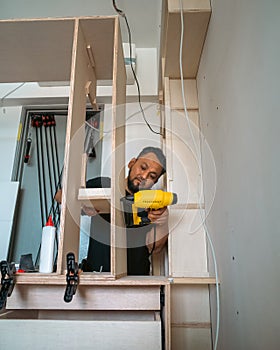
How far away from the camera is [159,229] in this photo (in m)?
1.28

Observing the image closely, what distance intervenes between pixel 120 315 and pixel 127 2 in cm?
189

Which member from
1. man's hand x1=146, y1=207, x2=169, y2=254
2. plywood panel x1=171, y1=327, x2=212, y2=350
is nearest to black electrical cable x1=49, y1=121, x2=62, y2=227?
man's hand x1=146, y1=207, x2=169, y2=254

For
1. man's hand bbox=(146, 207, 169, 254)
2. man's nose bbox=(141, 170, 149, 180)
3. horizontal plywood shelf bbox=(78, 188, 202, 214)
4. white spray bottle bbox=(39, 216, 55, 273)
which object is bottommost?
white spray bottle bbox=(39, 216, 55, 273)

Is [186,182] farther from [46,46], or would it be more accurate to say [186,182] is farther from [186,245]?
[46,46]

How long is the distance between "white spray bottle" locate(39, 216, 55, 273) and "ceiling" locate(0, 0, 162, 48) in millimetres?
1639

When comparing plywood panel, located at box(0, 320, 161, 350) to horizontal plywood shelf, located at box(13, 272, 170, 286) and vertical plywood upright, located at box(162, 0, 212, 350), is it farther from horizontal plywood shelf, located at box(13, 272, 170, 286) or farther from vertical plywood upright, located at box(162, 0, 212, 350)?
vertical plywood upright, located at box(162, 0, 212, 350)

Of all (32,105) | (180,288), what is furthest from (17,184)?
(180,288)

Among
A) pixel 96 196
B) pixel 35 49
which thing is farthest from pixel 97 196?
pixel 35 49

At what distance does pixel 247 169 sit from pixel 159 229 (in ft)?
2.15

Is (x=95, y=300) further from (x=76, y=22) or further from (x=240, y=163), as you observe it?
(x=76, y=22)

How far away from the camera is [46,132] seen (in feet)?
6.79

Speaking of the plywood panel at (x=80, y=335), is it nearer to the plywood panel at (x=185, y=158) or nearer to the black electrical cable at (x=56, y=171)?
the plywood panel at (x=185, y=158)

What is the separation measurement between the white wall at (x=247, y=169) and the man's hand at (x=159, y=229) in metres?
0.23

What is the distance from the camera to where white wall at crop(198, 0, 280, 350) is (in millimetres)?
568
